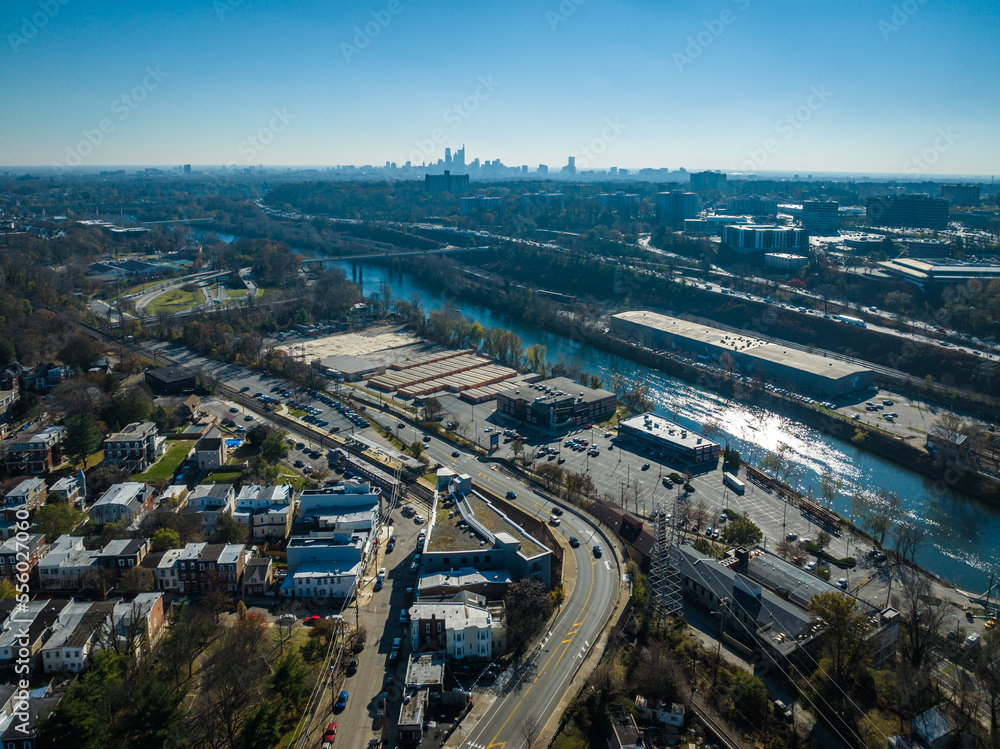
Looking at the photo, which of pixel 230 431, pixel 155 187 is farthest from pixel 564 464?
pixel 155 187

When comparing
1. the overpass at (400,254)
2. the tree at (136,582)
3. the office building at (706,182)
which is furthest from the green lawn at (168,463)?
the office building at (706,182)

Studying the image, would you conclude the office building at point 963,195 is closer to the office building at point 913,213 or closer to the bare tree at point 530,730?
the office building at point 913,213

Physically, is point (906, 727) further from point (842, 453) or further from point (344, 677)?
point (842, 453)

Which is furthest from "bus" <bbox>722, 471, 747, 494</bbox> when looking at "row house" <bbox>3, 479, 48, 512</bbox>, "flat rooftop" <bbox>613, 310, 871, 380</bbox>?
"row house" <bbox>3, 479, 48, 512</bbox>

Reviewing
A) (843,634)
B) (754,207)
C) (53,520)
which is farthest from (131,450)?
(754,207)

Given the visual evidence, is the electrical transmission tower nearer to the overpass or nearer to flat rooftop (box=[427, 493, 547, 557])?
flat rooftop (box=[427, 493, 547, 557])

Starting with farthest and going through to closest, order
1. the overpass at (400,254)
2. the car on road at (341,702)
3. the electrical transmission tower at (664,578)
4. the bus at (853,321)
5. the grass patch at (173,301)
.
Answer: the overpass at (400,254)
the grass patch at (173,301)
the bus at (853,321)
the electrical transmission tower at (664,578)
the car on road at (341,702)

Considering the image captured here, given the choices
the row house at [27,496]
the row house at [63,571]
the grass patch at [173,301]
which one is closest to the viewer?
the row house at [63,571]

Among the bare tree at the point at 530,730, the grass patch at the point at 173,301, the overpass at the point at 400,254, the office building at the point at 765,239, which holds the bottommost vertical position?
the bare tree at the point at 530,730
